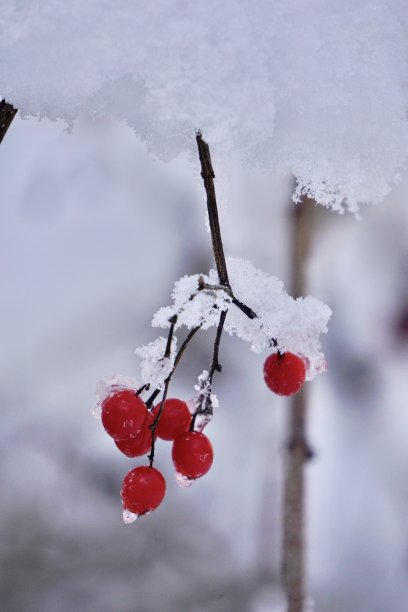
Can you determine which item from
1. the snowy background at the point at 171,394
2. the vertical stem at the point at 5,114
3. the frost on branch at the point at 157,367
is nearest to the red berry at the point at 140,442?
the frost on branch at the point at 157,367

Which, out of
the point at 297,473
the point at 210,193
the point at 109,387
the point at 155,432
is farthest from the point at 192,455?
the point at 297,473

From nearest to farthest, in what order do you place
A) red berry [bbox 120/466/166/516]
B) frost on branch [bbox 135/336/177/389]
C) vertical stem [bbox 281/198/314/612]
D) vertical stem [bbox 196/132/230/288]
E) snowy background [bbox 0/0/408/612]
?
1. vertical stem [bbox 196/132/230/288]
2. frost on branch [bbox 135/336/177/389]
3. red berry [bbox 120/466/166/516]
4. vertical stem [bbox 281/198/314/612]
5. snowy background [bbox 0/0/408/612]

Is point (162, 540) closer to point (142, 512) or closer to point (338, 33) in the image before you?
point (142, 512)

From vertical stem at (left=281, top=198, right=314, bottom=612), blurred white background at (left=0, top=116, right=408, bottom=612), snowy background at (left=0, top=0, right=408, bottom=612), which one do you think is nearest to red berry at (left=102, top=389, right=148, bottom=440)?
vertical stem at (left=281, top=198, right=314, bottom=612)

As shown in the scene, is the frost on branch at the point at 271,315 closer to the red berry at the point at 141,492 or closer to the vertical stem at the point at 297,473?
the red berry at the point at 141,492

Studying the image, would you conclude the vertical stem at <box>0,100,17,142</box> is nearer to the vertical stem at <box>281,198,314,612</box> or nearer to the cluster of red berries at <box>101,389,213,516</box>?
the cluster of red berries at <box>101,389,213,516</box>

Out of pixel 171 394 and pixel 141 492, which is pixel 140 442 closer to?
pixel 141 492
